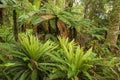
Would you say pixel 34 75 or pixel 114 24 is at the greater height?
pixel 114 24

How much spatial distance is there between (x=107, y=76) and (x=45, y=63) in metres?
1.30

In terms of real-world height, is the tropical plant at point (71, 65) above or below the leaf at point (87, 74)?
above

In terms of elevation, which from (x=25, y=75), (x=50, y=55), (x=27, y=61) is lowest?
(x=25, y=75)

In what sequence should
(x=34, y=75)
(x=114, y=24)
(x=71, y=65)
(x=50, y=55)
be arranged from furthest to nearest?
(x=114, y=24), (x=50, y=55), (x=34, y=75), (x=71, y=65)

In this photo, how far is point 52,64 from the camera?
445cm

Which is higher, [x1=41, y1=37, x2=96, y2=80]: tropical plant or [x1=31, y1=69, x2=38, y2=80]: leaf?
[x1=41, y1=37, x2=96, y2=80]: tropical plant

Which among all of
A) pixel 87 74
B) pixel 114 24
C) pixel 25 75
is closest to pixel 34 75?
pixel 25 75

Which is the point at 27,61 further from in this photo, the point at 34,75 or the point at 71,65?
the point at 71,65

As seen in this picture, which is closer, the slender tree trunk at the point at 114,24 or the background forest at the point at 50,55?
the background forest at the point at 50,55

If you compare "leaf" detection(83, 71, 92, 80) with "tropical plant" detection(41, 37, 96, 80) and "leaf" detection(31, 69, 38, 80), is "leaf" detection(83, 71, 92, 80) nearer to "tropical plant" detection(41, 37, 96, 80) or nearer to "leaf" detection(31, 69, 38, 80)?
"tropical plant" detection(41, 37, 96, 80)

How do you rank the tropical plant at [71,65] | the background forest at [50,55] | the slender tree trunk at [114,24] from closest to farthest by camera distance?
the tropical plant at [71,65], the background forest at [50,55], the slender tree trunk at [114,24]

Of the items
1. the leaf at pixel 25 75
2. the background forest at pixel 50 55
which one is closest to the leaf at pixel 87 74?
the background forest at pixel 50 55

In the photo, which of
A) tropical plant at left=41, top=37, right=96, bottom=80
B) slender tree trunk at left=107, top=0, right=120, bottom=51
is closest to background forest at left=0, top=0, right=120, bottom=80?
tropical plant at left=41, top=37, right=96, bottom=80

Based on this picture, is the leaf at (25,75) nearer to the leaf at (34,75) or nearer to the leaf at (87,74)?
the leaf at (34,75)
